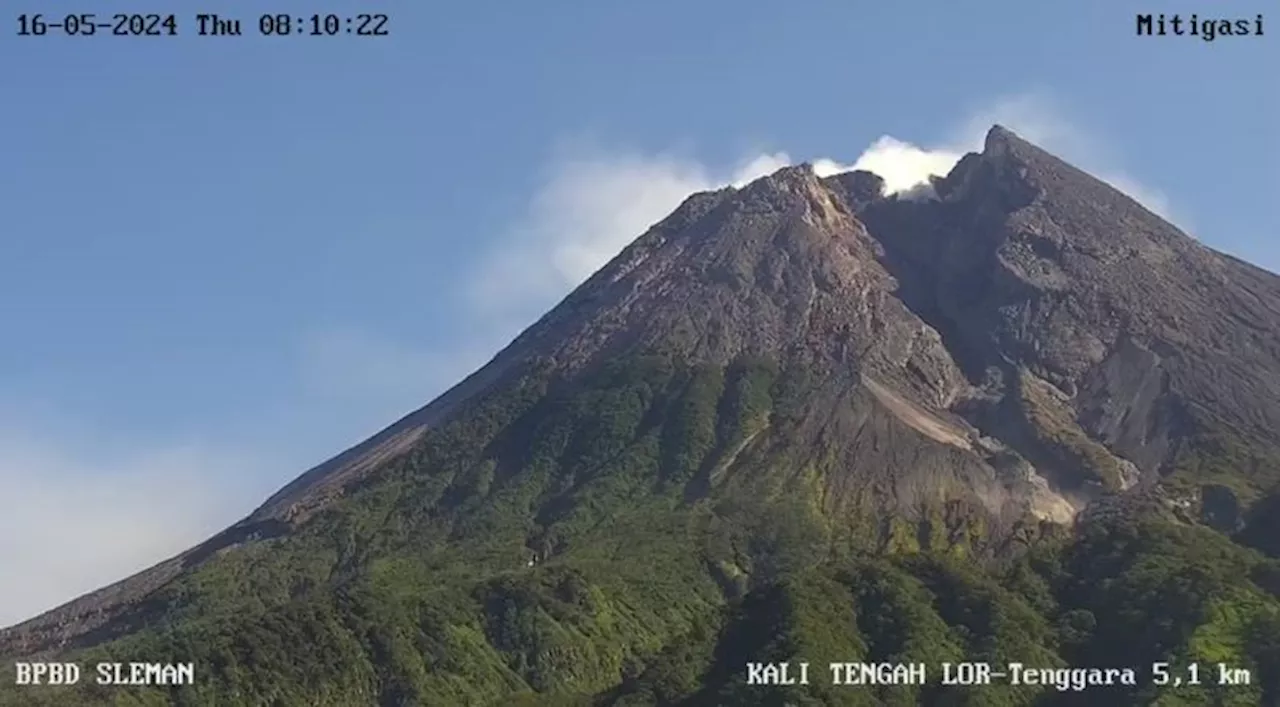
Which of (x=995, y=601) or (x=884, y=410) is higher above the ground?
(x=884, y=410)

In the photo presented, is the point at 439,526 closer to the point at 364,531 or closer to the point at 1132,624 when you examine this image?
the point at 364,531

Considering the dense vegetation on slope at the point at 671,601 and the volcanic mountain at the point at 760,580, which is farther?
the volcanic mountain at the point at 760,580

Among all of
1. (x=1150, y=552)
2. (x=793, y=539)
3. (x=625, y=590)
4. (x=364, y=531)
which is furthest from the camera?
(x=364, y=531)

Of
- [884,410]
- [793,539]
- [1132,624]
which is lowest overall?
[1132,624]

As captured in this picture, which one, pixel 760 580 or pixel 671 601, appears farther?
pixel 760 580

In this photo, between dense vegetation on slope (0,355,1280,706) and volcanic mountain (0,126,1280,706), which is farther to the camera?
volcanic mountain (0,126,1280,706)

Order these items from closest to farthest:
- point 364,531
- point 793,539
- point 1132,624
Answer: point 1132,624, point 793,539, point 364,531

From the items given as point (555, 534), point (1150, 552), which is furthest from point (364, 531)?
point (1150, 552)

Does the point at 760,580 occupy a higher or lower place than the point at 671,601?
higher
